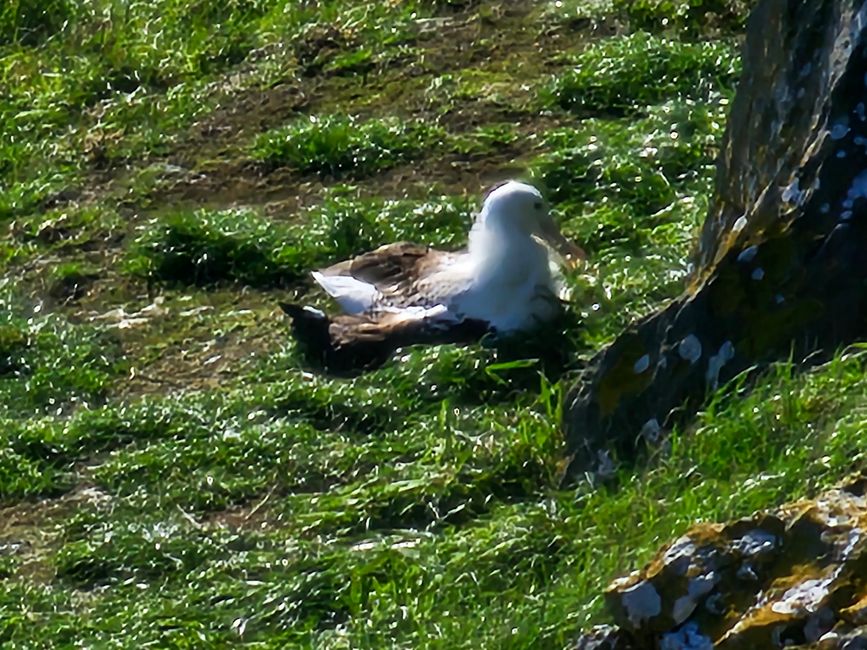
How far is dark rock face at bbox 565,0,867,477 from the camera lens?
5.22m

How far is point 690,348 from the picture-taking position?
546cm

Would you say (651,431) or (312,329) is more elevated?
(651,431)

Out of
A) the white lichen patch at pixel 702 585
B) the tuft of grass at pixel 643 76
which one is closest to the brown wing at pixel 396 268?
the tuft of grass at pixel 643 76

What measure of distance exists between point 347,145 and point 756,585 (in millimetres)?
6213

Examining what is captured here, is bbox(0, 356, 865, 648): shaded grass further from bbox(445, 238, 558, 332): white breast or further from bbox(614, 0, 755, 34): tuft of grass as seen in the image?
bbox(614, 0, 755, 34): tuft of grass

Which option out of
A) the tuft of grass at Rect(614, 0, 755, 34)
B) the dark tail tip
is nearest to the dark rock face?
the dark tail tip

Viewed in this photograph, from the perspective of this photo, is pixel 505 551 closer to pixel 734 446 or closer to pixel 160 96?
pixel 734 446

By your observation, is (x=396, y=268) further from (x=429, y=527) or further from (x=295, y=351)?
(x=429, y=527)

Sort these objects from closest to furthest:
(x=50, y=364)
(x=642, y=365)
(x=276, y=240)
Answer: (x=642, y=365) → (x=50, y=364) → (x=276, y=240)

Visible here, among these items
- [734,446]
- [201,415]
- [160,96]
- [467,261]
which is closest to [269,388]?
[201,415]

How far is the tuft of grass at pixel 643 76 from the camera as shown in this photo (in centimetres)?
928

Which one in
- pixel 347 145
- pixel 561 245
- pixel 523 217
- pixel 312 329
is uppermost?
pixel 523 217

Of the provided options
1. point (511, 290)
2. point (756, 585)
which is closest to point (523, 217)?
point (511, 290)

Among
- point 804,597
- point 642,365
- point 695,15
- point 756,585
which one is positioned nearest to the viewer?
point 804,597
